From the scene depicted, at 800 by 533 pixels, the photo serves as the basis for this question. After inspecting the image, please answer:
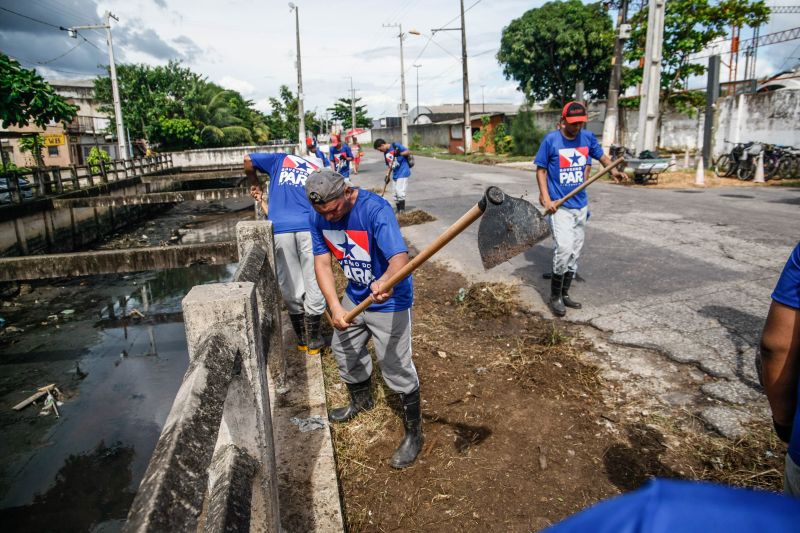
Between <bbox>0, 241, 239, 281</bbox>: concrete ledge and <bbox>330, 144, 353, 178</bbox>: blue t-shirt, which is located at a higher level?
<bbox>330, 144, 353, 178</bbox>: blue t-shirt

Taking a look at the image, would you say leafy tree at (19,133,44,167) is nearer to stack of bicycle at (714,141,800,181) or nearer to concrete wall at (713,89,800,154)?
stack of bicycle at (714,141,800,181)

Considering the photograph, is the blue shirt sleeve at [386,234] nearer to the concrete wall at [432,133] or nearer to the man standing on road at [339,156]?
the man standing on road at [339,156]

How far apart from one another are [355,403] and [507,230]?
1.76 m

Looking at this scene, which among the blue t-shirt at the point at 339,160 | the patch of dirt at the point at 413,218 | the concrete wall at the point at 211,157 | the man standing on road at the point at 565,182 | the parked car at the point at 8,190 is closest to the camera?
the man standing on road at the point at 565,182

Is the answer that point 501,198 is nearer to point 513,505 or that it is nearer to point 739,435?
point 513,505

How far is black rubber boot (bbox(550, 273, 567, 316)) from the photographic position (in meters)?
5.02

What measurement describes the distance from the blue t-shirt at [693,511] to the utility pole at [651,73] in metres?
16.7

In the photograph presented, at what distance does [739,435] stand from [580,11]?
32.6 metres

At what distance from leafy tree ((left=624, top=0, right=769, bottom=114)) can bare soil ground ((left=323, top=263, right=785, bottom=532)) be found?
64.4 feet

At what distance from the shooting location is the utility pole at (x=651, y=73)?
1480 cm

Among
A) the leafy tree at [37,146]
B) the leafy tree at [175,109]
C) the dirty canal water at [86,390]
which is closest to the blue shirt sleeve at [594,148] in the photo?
the dirty canal water at [86,390]

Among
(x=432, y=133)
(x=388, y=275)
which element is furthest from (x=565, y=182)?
(x=432, y=133)

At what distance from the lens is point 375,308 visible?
9.68 ft

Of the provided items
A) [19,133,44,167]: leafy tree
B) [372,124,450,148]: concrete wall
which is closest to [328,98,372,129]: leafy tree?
[372,124,450,148]: concrete wall
